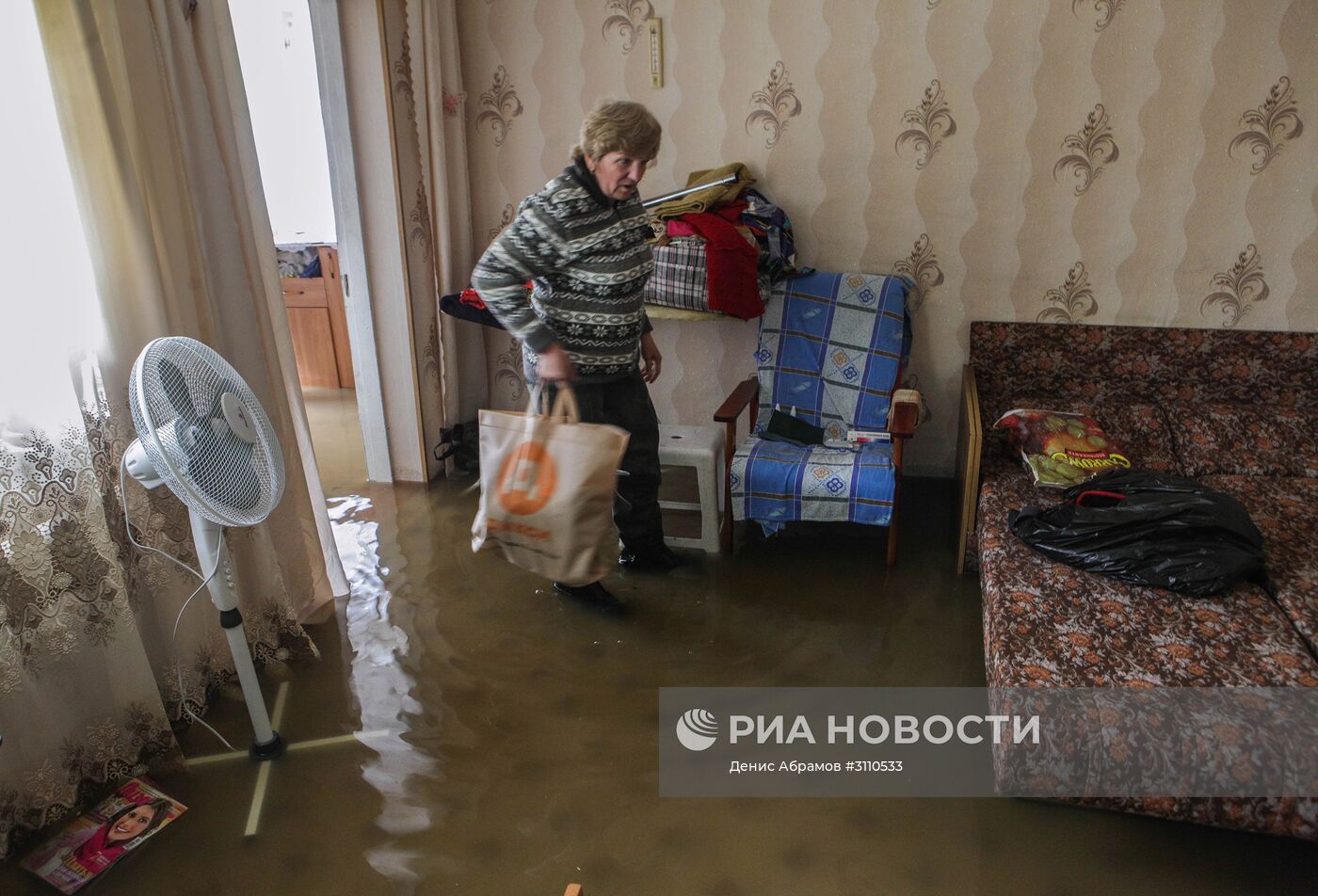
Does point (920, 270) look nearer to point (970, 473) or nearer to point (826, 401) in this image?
point (826, 401)

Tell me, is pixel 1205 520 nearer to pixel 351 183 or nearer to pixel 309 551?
pixel 309 551

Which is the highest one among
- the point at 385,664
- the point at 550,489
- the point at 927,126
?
the point at 927,126

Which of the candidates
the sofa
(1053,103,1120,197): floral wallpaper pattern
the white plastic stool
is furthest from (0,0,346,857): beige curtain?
(1053,103,1120,197): floral wallpaper pattern

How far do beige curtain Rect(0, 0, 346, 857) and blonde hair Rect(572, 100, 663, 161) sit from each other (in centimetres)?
94

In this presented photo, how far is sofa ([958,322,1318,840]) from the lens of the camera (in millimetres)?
1757

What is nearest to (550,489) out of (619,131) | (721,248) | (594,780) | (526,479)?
(526,479)

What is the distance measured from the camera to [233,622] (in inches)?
76.0

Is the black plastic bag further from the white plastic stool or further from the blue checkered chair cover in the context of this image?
the white plastic stool

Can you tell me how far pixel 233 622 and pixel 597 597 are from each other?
41.5 inches

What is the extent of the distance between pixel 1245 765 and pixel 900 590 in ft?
3.93

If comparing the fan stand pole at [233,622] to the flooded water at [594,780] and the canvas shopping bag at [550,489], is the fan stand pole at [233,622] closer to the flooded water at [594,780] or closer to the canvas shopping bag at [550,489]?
the flooded water at [594,780]

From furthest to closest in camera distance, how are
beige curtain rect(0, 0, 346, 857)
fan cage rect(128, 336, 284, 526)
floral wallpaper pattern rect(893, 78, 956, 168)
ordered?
floral wallpaper pattern rect(893, 78, 956, 168)
beige curtain rect(0, 0, 346, 857)
fan cage rect(128, 336, 284, 526)

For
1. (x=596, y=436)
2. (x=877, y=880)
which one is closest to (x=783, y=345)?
(x=596, y=436)

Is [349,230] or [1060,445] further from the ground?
[349,230]
